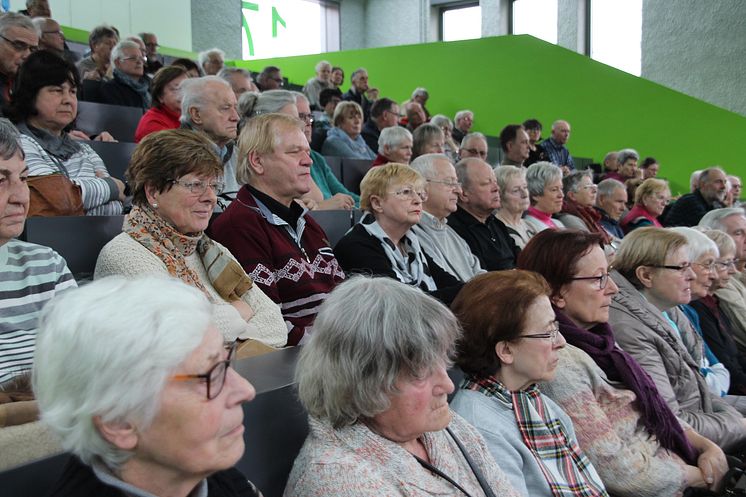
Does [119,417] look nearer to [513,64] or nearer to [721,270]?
Result: [721,270]

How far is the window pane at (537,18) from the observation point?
11.7 metres

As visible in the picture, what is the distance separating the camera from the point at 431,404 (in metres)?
1.17

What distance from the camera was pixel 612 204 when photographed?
4879 millimetres

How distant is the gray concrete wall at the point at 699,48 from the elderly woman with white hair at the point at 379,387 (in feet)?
33.0

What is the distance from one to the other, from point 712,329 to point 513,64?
6559 millimetres

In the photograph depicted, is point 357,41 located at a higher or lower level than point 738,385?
Result: higher

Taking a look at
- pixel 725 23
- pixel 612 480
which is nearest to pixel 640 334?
pixel 612 480

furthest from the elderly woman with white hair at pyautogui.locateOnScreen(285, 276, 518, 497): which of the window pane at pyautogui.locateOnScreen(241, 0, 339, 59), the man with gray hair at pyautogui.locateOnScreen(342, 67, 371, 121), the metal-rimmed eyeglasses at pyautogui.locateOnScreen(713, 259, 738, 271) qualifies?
the window pane at pyautogui.locateOnScreen(241, 0, 339, 59)

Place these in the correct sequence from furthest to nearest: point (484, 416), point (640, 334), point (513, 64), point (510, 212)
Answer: point (513, 64)
point (510, 212)
point (640, 334)
point (484, 416)

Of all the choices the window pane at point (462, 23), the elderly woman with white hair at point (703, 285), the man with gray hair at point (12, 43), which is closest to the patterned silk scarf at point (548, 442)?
the elderly woman with white hair at point (703, 285)

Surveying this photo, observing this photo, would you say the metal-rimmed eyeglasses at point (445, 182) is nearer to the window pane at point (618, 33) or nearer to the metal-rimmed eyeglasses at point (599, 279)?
the metal-rimmed eyeglasses at point (599, 279)

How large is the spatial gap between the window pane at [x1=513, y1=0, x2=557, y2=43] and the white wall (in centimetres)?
579

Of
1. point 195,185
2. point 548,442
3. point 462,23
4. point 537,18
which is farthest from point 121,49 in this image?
point 462,23

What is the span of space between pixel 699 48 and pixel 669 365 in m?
9.31
